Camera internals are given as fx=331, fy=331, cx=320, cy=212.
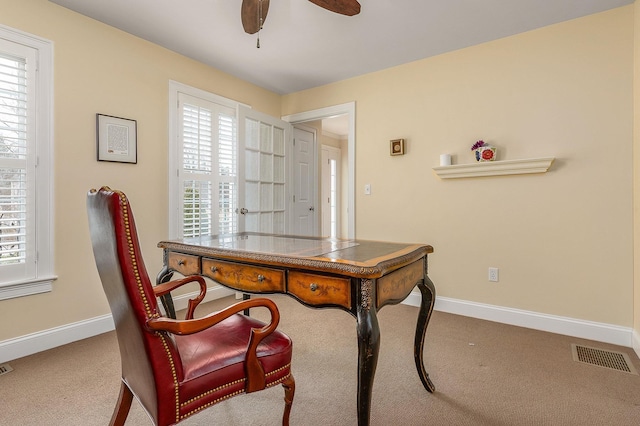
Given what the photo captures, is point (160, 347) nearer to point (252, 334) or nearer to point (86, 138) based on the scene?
point (252, 334)

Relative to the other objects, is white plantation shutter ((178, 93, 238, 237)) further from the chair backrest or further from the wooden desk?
the chair backrest

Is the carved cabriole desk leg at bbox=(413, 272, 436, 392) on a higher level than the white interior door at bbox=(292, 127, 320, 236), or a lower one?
lower

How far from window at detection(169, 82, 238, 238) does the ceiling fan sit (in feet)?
4.51

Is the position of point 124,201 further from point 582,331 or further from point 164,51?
point 582,331

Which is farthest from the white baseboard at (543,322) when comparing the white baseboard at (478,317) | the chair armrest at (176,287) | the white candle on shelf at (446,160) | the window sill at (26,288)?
the window sill at (26,288)

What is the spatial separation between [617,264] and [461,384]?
169 cm

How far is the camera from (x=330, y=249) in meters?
1.74

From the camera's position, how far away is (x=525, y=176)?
287cm

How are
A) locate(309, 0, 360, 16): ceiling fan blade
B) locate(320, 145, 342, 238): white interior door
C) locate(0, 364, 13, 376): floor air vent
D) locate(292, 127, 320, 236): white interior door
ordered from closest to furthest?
locate(309, 0, 360, 16): ceiling fan blade → locate(0, 364, 13, 376): floor air vent → locate(292, 127, 320, 236): white interior door → locate(320, 145, 342, 238): white interior door

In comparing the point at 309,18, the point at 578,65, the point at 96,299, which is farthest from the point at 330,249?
the point at 578,65

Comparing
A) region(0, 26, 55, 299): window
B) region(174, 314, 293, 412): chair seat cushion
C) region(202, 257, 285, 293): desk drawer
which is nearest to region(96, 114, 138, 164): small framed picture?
region(0, 26, 55, 299): window

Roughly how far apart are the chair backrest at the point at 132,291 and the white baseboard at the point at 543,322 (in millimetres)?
2780

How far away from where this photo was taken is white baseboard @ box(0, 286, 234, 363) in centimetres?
223

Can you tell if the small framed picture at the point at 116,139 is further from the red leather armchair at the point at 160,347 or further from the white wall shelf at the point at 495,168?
the white wall shelf at the point at 495,168
